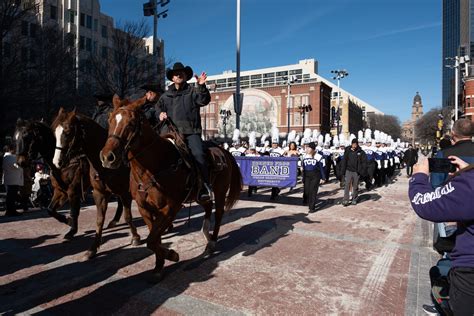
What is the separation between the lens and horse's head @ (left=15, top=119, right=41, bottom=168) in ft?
20.2

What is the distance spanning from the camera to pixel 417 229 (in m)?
7.79

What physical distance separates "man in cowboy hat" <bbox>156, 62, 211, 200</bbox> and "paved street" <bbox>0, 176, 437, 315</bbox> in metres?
1.39

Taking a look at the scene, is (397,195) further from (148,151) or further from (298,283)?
(148,151)

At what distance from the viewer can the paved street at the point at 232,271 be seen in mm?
3775

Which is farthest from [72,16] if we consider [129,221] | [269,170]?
[129,221]

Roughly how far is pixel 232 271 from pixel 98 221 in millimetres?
2468

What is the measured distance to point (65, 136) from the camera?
5.18 metres

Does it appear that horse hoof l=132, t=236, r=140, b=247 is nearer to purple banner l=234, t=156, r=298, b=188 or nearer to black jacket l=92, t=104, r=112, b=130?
black jacket l=92, t=104, r=112, b=130

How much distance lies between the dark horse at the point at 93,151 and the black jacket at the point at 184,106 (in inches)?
53.8

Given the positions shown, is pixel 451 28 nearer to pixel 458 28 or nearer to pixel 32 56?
pixel 458 28

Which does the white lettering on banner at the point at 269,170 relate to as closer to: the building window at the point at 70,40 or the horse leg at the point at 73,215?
the horse leg at the point at 73,215

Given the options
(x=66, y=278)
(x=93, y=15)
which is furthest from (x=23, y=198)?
(x=93, y=15)

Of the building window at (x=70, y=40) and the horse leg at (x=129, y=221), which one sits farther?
the building window at (x=70, y=40)

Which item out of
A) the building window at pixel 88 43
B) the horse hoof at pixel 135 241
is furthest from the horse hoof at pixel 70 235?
the building window at pixel 88 43
